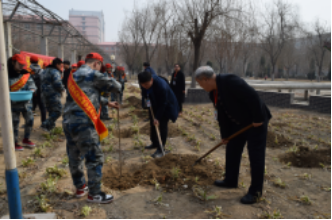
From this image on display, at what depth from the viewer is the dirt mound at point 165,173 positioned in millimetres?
3805

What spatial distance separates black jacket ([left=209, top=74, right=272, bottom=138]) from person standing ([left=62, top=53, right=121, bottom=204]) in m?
1.30

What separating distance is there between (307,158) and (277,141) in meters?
1.02

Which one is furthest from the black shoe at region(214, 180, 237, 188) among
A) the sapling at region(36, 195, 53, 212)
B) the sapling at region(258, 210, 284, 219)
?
the sapling at region(36, 195, 53, 212)

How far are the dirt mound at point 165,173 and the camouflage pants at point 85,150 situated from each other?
0.66 meters

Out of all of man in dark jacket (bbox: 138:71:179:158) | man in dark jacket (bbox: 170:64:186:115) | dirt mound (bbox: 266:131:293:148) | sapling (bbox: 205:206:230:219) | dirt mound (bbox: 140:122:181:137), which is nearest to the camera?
sapling (bbox: 205:206:230:219)

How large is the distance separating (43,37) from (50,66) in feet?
28.2

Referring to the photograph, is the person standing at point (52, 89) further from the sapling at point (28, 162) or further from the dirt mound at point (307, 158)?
the dirt mound at point (307, 158)

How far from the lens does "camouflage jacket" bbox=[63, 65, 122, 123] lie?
2.91 meters

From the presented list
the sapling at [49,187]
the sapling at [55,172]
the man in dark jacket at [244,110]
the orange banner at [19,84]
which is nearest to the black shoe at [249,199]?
the man in dark jacket at [244,110]

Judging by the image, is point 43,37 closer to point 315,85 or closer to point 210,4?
point 210,4

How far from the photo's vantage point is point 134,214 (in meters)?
3.04

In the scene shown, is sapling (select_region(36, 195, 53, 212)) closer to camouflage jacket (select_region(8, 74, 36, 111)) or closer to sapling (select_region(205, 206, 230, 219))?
sapling (select_region(205, 206, 230, 219))

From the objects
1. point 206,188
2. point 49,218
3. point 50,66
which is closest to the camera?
point 49,218

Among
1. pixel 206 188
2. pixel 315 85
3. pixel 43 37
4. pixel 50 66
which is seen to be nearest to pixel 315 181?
pixel 206 188
